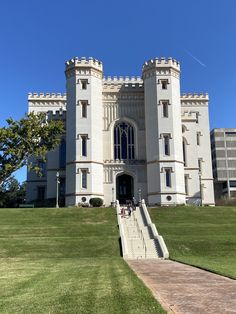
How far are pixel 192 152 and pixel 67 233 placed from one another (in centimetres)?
2714

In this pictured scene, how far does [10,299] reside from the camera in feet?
31.1

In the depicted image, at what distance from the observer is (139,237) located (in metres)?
28.7

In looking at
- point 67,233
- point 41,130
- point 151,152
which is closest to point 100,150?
point 151,152

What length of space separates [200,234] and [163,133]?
19185mm

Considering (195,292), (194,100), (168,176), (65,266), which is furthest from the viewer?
(194,100)

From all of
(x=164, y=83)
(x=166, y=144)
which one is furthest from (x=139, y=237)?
(x=164, y=83)

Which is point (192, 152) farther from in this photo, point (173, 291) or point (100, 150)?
point (173, 291)

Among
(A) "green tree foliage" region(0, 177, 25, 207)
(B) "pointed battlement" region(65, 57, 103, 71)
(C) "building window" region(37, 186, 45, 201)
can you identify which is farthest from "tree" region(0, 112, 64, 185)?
(A) "green tree foliage" region(0, 177, 25, 207)

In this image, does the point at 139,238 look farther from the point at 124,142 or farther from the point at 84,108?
the point at 84,108

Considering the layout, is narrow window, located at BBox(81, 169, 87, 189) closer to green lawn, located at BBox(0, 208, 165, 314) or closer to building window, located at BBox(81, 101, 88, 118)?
building window, located at BBox(81, 101, 88, 118)

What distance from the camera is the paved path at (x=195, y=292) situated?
8.38 meters

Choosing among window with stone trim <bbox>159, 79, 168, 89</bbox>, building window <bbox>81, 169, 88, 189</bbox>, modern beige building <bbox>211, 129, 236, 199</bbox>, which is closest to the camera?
→ building window <bbox>81, 169, 88, 189</bbox>

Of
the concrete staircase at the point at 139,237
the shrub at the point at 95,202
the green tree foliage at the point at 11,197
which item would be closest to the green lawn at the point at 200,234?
the concrete staircase at the point at 139,237

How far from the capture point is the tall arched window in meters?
48.4
